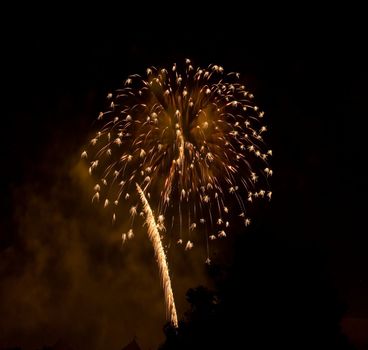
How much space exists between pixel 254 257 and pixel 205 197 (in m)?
6.04

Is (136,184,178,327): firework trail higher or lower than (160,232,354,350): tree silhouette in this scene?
higher

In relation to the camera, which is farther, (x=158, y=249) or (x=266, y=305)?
(x=158, y=249)

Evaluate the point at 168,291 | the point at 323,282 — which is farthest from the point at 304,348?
the point at 168,291

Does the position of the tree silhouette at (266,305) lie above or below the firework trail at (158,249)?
below

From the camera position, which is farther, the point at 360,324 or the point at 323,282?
the point at 360,324

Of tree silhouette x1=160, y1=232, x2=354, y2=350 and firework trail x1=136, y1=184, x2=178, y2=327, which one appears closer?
tree silhouette x1=160, y1=232, x2=354, y2=350

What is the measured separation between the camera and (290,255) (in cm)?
1361

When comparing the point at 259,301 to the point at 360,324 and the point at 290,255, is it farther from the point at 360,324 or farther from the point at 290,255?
the point at 360,324

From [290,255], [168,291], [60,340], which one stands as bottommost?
[290,255]

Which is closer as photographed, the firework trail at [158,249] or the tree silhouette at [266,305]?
the tree silhouette at [266,305]

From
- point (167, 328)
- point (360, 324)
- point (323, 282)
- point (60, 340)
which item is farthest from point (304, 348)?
point (60, 340)

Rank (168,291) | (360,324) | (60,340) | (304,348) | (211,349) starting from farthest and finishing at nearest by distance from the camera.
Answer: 1. (60,340)
2. (360,324)
3. (168,291)
4. (211,349)
5. (304,348)

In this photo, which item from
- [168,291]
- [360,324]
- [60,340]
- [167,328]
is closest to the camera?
[167,328]

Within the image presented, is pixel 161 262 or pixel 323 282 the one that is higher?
pixel 161 262
